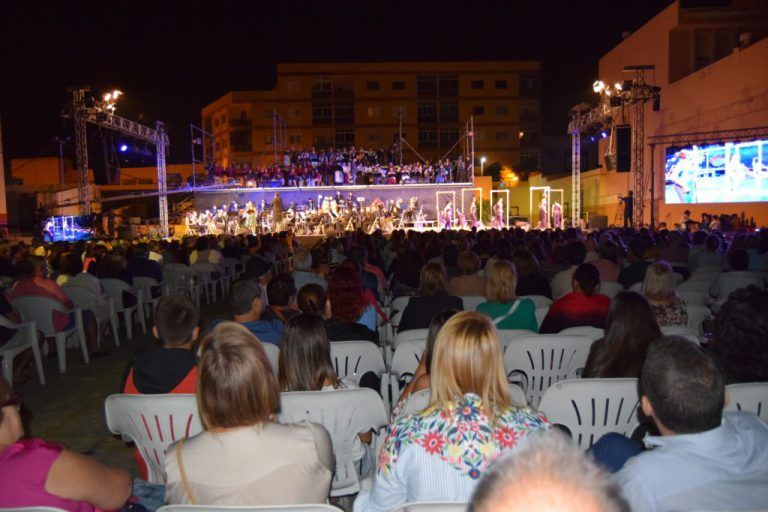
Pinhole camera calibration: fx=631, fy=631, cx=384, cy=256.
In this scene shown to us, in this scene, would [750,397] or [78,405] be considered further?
[78,405]

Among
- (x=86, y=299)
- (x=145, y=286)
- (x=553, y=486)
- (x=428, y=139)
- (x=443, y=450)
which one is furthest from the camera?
(x=428, y=139)

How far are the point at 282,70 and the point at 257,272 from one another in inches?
1595

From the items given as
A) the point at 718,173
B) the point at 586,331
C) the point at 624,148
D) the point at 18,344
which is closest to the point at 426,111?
the point at 624,148

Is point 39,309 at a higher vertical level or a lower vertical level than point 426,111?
lower

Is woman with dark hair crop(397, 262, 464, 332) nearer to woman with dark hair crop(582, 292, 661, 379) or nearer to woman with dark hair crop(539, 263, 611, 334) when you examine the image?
woman with dark hair crop(539, 263, 611, 334)

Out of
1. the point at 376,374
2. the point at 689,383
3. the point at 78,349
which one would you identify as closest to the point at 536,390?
the point at 376,374

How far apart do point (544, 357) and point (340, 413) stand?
1.59 metres

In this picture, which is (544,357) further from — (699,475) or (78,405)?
(78,405)

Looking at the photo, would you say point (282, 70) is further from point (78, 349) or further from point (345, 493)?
point (345, 493)

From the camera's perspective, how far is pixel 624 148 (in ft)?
64.5

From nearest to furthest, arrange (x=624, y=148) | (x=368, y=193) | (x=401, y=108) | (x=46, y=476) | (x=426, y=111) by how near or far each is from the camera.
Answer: (x=46, y=476)
(x=624, y=148)
(x=368, y=193)
(x=401, y=108)
(x=426, y=111)

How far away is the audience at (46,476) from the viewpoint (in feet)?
6.06

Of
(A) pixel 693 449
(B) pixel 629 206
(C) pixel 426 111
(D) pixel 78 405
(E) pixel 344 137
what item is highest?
(C) pixel 426 111

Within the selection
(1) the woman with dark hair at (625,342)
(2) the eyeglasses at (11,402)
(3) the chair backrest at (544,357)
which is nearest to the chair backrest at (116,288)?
(3) the chair backrest at (544,357)
